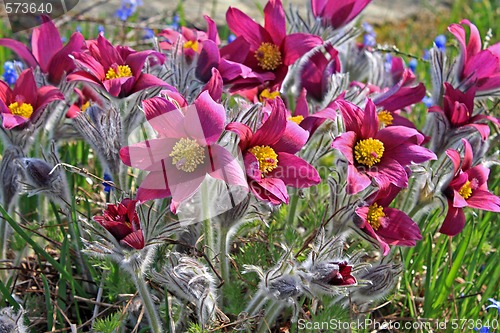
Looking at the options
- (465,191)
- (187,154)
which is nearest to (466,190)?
(465,191)

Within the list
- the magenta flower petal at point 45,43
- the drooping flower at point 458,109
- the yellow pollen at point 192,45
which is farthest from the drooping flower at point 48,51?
the drooping flower at point 458,109

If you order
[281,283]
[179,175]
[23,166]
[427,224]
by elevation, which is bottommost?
[427,224]

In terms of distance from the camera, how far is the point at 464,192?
1.66 m

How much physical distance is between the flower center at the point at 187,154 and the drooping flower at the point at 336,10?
2.48 feet

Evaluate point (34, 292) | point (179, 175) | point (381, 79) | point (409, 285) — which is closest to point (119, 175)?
point (179, 175)

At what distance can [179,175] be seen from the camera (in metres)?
1.40

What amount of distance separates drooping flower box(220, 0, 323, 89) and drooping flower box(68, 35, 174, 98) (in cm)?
24

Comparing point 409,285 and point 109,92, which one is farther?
point 409,285

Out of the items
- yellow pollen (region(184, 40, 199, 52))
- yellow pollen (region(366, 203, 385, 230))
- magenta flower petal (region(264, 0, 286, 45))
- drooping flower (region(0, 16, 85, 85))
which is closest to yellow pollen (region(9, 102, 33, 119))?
drooping flower (region(0, 16, 85, 85))

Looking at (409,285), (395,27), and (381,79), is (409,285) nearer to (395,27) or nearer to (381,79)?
(381,79)

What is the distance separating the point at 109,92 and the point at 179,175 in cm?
32

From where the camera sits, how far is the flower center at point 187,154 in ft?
4.50

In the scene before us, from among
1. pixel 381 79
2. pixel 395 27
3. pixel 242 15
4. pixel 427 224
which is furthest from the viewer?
pixel 395 27

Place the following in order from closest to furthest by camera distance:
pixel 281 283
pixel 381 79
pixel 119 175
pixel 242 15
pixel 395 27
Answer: pixel 281 283, pixel 119 175, pixel 242 15, pixel 381 79, pixel 395 27
